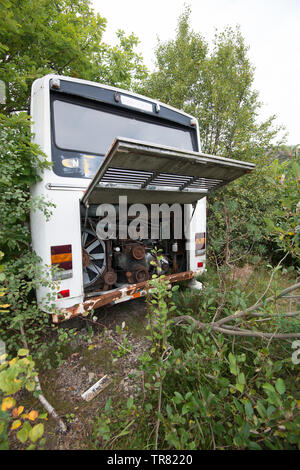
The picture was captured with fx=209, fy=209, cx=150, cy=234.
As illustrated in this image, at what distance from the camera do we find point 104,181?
2.00m

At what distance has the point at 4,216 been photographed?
1.73 meters

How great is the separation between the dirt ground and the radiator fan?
20.2 inches

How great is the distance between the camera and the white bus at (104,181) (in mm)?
2004

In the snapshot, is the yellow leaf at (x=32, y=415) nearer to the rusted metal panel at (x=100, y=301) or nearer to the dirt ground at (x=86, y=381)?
the dirt ground at (x=86, y=381)

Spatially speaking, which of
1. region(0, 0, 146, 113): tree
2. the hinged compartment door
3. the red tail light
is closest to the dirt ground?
the red tail light

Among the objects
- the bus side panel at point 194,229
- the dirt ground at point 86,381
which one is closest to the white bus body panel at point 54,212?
the dirt ground at point 86,381

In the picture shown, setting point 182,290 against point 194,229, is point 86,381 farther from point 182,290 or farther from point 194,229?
point 194,229

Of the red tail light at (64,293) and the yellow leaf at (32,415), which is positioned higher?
the red tail light at (64,293)

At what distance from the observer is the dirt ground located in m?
1.52

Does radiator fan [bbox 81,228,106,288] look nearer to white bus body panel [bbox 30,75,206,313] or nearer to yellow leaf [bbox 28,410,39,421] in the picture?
white bus body panel [bbox 30,75,206,313]

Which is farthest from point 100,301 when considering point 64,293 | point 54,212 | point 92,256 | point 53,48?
point 53,48

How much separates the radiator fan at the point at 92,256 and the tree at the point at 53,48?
2.21 m

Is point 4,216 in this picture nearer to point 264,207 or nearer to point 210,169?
point 210,169

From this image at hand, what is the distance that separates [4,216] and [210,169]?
2030 mm
